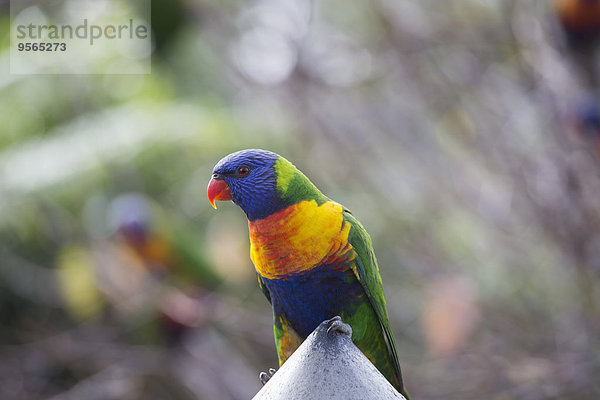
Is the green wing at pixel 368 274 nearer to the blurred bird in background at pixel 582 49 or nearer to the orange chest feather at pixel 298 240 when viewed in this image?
the orange chest feather at pixel 298 240

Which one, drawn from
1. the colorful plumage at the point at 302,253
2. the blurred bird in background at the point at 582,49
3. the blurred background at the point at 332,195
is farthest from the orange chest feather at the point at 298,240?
the blurred bird in background at the point at 582,49

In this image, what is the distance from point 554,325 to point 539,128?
3.59 ft

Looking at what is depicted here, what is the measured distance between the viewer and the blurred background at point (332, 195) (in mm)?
2699

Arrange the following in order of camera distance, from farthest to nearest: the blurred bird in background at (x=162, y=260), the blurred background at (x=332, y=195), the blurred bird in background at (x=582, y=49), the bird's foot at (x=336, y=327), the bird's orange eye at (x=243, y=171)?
the blurred bird in background at (x=162, y=260)
the blurred background at (x=332, y=195)
the blurred bird in background at (x=582, y=49)
the bird's orange eye at (x=243, y=171)
the bird's foot at (x=336, y=327)

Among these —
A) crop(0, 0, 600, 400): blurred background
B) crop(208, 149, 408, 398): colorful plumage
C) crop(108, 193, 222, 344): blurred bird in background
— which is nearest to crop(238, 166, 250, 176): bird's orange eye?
crop(208, 149, 408, 398): colorful plumage

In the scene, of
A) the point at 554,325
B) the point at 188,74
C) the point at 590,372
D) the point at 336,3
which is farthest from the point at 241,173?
the point at 188,74

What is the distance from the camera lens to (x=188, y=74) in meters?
5.62

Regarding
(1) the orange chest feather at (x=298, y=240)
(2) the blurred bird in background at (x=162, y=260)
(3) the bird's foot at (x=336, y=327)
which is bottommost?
(3) the bird's foot at (x=336, y=327)

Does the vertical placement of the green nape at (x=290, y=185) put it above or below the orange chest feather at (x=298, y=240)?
above

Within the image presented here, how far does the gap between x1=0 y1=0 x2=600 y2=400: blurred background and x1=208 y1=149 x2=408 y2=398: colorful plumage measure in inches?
59.3

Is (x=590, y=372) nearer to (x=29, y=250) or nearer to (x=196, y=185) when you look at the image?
(x=196, y=185)

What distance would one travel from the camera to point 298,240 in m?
1.10

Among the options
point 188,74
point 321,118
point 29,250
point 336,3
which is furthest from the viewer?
point 188,74

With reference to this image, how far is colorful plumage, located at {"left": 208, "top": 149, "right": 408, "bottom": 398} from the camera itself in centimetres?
109
